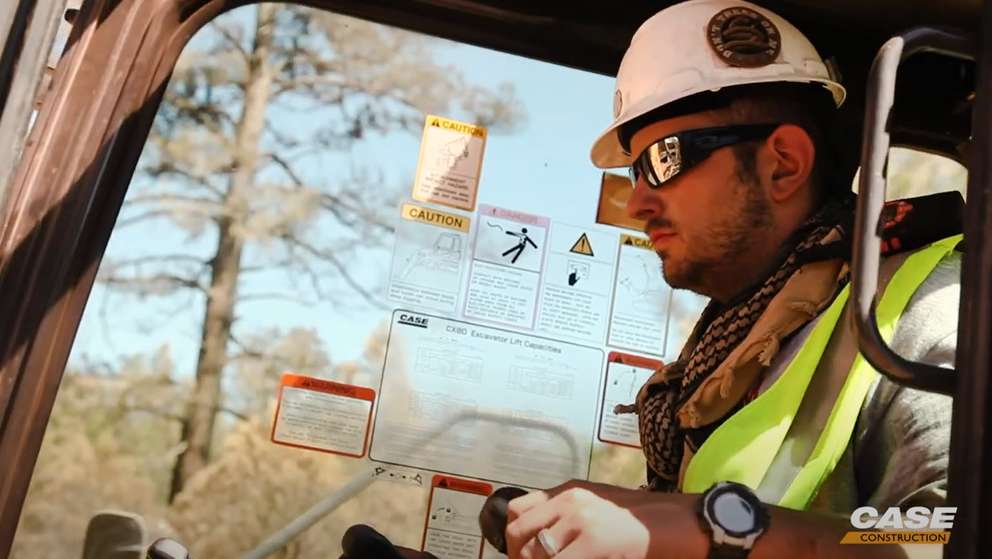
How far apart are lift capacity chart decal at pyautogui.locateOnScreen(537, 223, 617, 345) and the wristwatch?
790 millimetres

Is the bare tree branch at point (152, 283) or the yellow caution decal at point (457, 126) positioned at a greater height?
the yellow caution decal at point (457, 126)

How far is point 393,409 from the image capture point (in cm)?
196

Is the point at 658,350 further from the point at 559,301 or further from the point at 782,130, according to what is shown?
the point at 782,130

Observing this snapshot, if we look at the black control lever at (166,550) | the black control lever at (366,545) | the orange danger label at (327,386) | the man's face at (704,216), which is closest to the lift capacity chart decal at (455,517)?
the black control lever at (366,545)

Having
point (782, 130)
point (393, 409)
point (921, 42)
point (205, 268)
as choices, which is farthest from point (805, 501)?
point (205, 268)

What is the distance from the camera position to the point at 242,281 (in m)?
1.93

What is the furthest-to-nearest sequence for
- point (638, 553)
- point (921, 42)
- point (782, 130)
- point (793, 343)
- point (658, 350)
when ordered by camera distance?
point (658, 350)
point (782, 130)
point (793, 343)
point (638, 553)
point (921, 42)

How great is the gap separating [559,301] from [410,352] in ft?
1.06

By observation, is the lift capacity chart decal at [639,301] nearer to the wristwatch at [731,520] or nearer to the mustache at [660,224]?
the mustache at [660,224]

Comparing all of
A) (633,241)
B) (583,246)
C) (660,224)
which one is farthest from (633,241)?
(660,224)

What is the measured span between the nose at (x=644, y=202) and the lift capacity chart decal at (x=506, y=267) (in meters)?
0.24

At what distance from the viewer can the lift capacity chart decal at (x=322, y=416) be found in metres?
1.90

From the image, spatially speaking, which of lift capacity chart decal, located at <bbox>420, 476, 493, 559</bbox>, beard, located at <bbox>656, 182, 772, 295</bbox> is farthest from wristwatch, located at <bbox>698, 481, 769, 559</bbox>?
lift capacity chart decal, located at <bbox>420, 476, 493, 559</bbox>

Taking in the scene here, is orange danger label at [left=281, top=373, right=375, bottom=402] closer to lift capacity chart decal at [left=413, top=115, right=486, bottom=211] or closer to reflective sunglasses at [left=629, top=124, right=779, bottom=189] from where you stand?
lift capacity chart decal at [left=413, top=115, right=486, bottom=211]
